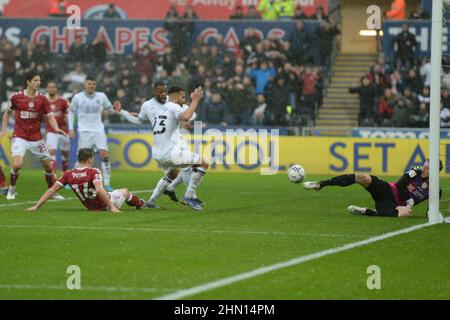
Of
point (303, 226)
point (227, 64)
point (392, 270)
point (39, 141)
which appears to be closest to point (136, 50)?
point (227, 64)

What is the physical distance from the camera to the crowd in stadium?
93.0 ft

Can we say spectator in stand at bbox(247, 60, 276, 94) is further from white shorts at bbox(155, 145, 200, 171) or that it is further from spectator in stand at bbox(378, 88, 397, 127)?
white shorts at bbox(155, 145, 200, 171)

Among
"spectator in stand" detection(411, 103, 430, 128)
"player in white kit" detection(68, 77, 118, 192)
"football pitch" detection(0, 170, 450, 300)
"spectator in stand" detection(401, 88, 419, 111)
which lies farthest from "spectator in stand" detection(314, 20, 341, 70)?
"football pitch" detection(0, 170, 450, 300)

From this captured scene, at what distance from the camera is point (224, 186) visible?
21.3 metres

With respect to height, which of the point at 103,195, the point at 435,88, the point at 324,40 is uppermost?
the point at 324,40

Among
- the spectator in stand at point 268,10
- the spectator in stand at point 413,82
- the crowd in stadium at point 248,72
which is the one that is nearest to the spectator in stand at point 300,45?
the crowd in stadium at point 248,72

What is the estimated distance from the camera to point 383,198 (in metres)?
14.4

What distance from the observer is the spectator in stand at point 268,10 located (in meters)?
31.3

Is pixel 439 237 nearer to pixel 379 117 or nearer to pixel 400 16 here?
pixel 379 117

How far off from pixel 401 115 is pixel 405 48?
249 centimetres

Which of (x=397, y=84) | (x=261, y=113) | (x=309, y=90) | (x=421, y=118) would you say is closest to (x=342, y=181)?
(x=421, y=118)

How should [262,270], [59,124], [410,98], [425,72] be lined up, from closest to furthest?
[262,270]
[59,124]
[410,98]
[425,72]

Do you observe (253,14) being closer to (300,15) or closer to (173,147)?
(300,15)

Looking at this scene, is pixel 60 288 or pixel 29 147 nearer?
pixel 60 288
